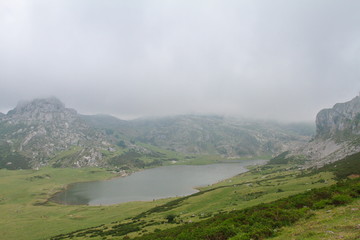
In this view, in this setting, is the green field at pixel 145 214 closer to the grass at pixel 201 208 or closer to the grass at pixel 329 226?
the grass at pixel 201 208

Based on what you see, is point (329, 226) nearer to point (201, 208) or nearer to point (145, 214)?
point (201, 208)

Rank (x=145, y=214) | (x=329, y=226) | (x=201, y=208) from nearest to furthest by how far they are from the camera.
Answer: (x=329, y=226)
(x=201, y=208)
(x=145, y=214)

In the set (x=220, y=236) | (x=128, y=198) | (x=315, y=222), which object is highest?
(x=315, y=222)

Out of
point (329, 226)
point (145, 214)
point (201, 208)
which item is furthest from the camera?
point (145, 214)

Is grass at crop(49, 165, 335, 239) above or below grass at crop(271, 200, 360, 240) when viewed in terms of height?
below

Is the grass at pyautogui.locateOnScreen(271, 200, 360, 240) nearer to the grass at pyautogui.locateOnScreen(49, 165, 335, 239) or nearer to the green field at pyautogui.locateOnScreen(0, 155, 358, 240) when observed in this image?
the grass at pyautogui.locateOnScreen(49, 165, 335, 239)

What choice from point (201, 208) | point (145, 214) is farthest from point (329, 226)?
point (145, 214)

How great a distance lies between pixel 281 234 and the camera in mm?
18938

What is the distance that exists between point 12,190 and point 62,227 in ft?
489

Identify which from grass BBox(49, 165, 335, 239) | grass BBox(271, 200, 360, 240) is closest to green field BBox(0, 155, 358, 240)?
grass BBox(49, 165, 335, 239)

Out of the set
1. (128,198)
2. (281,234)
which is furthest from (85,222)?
(281,234)

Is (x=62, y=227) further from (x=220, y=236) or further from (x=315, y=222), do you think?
(x=315, y=222)

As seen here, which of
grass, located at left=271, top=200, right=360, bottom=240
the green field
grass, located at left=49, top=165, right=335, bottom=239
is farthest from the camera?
the green field

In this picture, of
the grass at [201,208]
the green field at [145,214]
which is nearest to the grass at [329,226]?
the grass at [201,208]
